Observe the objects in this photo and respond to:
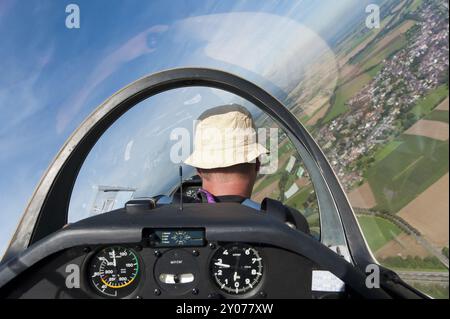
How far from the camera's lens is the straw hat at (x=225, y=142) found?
187 cm

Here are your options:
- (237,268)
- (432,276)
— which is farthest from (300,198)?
(432,276)

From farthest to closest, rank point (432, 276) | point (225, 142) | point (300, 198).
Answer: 1. point (432, 276)
2. point (300, 198)
3. point (225, 142)

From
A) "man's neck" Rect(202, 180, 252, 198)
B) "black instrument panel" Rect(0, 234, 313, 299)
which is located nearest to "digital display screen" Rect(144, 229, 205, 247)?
"black instrument panel" Rect(0, 234, 313, 299)

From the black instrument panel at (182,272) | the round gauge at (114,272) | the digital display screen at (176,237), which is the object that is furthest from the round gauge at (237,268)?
the round gauge at (114,272)

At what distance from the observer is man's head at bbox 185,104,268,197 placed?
188cm

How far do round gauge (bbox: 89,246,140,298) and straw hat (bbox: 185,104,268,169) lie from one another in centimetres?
55

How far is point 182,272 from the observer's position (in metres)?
1.54

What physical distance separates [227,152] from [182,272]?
0.59 metres

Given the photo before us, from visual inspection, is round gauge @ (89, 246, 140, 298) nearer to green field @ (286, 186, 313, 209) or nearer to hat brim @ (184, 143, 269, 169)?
hat brim @ (184, 143, 269, 169)

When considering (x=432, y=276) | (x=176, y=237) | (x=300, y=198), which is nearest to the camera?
(x=176, y=237)

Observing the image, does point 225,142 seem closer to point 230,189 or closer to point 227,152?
point 227,152

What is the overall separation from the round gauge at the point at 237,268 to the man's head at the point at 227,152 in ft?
1.42

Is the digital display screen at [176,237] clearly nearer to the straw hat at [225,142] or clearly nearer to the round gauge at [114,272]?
the round gauge at [114,272]
